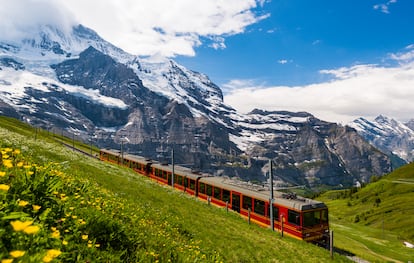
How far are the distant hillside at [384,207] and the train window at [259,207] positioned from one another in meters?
59.6

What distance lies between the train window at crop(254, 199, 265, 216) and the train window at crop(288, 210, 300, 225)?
2.98m

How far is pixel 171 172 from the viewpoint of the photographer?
1932 inches

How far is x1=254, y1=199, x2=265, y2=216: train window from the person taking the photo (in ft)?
100

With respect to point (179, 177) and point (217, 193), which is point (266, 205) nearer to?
point (217, 193)

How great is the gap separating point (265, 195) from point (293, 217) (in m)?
3.79

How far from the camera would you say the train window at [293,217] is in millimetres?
27706

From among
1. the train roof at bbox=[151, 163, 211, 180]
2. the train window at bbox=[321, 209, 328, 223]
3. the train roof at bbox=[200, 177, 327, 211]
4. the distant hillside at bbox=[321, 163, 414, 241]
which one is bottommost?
the distant hillside at bbox=[321, 163, 414, 241]

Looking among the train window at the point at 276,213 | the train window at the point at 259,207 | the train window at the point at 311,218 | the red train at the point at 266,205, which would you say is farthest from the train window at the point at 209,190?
the train window at the point at 311,218

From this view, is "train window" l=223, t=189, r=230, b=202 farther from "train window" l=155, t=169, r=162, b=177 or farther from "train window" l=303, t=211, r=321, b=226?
"train window" l=155, t=169, r=162, b=177

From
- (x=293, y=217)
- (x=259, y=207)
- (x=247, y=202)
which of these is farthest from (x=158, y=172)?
(x=293, y=217)

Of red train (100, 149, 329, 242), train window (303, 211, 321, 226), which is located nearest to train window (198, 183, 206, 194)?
red train (100, 149, 329, 242)

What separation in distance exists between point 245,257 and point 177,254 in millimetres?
7534

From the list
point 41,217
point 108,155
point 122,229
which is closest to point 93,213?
point 122,229

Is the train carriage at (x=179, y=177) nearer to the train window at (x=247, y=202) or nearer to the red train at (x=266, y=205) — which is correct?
the red train at (x=266, y=205)
